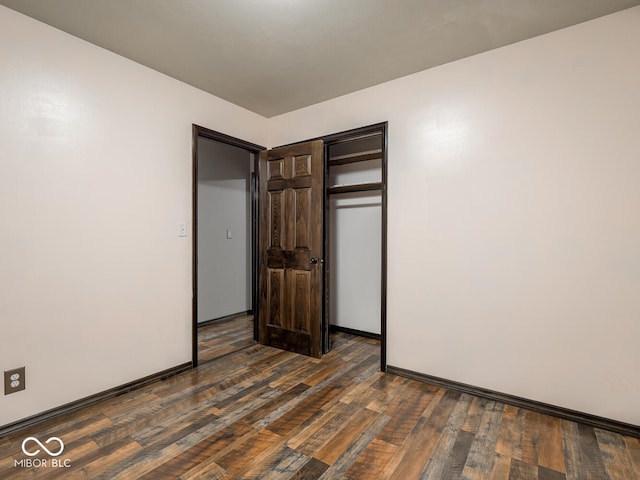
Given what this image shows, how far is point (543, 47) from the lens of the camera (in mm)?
2180

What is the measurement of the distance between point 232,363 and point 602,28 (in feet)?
12.1

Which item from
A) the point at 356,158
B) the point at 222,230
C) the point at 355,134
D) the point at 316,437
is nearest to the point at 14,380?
the point at 316,437

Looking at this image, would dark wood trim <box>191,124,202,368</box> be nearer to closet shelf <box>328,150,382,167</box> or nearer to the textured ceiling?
the textured ceiling

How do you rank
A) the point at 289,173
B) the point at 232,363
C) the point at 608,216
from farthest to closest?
the point at 289,173 → the point at 232,363 → the point at 608,216

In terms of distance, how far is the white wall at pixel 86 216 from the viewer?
77.3 inches

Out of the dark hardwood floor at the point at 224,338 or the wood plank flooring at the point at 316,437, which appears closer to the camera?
the wood plank flooring at the point at 316,437

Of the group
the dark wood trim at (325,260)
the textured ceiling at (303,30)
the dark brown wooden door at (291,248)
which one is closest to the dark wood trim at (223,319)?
the dark brown wooden door at (291,248)

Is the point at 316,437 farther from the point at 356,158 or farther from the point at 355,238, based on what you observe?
the point at 356,158

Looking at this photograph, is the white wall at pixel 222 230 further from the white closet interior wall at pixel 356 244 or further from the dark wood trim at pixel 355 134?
the dark wood trim at pixel 355 134

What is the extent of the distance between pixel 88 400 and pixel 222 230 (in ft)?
8.45

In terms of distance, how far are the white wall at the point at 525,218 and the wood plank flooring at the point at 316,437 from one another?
1.16 feet

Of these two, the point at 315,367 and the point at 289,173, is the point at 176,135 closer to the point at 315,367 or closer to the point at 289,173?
the point at 289,173

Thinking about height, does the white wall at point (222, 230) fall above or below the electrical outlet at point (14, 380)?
above

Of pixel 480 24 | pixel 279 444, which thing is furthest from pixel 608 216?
pixel 279 444
